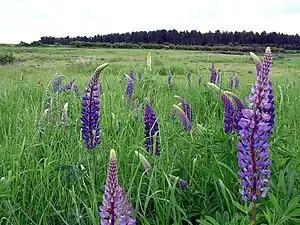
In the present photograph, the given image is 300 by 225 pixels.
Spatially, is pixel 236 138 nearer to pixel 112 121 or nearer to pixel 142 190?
pixel 142 190

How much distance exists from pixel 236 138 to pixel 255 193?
673 millimetres

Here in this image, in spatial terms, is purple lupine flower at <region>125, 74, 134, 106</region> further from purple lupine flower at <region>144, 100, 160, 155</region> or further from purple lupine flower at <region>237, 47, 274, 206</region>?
purple lupine flower at <region>237, 47, 274, 206</region>

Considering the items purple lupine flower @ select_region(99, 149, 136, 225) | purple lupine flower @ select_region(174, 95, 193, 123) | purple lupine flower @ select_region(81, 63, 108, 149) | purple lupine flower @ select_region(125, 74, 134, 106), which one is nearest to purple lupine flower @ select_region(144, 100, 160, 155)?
purple lupine flower @ select_region(81, 63, 108, 149)

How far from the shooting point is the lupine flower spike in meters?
1.25

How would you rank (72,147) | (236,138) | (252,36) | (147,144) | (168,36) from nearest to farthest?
1. (236,138)
2. (147,144)
3. (72,147)
4. (252,36)
5. (168,36)

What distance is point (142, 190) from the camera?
2.11 metres

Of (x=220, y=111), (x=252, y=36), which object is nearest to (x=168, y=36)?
(x=252, y=36)

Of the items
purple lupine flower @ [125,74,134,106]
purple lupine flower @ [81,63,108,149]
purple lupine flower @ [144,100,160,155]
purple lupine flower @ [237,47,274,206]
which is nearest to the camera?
purple lupine flower @ [237,47,274,206]

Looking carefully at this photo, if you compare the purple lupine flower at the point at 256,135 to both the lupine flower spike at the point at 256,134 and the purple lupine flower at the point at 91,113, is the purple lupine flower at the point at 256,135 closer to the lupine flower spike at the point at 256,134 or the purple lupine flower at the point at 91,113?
the lupine flower spike at the point at 256,134

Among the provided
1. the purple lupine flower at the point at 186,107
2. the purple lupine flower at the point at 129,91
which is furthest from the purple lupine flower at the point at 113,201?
the purple lupine flower at the point at 129,91

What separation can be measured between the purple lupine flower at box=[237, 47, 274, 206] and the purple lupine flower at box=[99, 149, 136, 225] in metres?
0.42

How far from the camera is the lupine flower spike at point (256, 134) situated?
1248 mm

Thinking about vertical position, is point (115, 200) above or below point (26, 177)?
above

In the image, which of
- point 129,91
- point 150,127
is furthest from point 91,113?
point 129,91
